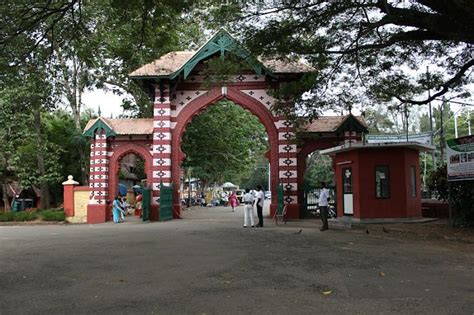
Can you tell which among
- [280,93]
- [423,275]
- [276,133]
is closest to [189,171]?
[276,133]

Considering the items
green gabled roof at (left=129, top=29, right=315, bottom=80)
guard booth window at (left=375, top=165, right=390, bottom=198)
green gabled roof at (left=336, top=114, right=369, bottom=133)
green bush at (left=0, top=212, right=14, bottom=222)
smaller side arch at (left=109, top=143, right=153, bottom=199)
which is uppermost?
green gabled roof at (left=129, top=29, right=315, bottom=80)

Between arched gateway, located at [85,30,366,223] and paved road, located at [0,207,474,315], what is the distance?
9.55m

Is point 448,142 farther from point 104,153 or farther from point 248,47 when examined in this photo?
point 104,153

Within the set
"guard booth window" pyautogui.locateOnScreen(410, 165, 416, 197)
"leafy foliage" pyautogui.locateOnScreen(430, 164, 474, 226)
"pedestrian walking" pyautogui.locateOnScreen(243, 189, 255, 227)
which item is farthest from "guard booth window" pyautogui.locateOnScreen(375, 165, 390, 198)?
"pedestrian walking" pyautogui.locateOnScreen(243, 189, 255, 227)

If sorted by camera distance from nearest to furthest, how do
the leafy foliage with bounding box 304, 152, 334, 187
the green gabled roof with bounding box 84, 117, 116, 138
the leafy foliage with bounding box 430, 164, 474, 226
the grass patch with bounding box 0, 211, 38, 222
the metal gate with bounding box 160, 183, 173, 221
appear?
the leafy foliage with bounding box 430, 164, 474, 226, the metal gate with bounding box 160, 183, 173, 221, the green gabled roof with bounding box 84, 117, 116, 138, the grass patch with bounding box 0, 211, 38, 222, the leafy foliage with bounding box 304, 152, 334, 187

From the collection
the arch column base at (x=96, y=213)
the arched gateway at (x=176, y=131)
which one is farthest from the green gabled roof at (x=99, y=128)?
the arch column base at (x=96, y=213)

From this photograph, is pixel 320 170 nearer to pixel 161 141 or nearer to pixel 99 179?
pixel 161 141

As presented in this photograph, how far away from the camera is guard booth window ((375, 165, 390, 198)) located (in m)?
17.7

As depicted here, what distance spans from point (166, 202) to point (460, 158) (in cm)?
1325

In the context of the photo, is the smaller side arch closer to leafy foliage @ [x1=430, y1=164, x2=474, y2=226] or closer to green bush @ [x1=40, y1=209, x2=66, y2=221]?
green bush @ [x1=40, y1=209, x2=66, y2=221]

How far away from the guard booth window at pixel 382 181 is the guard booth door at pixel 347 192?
3.54 feet

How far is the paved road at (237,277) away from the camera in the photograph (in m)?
6.29

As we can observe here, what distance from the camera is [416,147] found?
17500mm

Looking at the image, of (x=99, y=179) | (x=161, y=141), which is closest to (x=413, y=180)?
(x=161, y=141)
